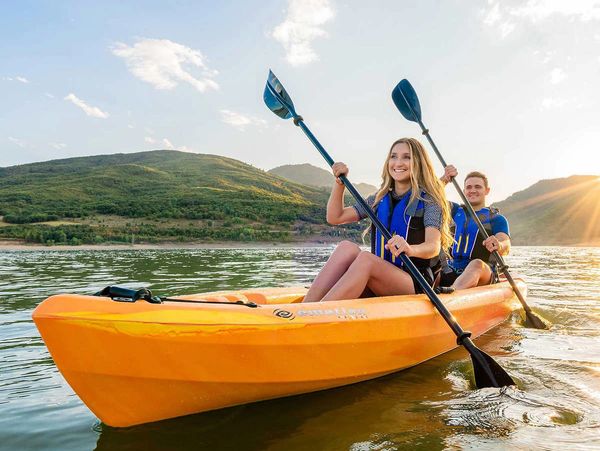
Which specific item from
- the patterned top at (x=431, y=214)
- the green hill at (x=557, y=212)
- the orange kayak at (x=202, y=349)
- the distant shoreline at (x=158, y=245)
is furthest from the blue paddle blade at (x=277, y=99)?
the green hill at (x=557, y=212)

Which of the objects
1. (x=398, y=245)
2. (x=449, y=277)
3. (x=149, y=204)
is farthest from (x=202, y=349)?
(x=149, y=204)

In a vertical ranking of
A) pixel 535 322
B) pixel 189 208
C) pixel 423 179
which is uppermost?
pixel 189 208

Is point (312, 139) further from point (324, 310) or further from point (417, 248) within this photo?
point (324, 310)

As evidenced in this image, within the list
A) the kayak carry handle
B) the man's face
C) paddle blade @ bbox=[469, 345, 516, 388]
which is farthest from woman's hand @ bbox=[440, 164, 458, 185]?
the kayak carry handle

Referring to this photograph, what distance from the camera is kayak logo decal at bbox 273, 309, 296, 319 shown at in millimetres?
2773

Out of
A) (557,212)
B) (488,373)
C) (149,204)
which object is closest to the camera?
(488,373)

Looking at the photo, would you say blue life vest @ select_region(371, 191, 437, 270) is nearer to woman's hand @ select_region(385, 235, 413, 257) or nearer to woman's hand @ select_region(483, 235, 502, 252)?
woman's hand @ select_region(385, 235, 413, 257)

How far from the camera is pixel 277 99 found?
4812 millimetres

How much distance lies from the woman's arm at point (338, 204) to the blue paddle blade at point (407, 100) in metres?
2.85

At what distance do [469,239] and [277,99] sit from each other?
280cm

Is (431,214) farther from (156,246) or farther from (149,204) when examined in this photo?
(149,204)

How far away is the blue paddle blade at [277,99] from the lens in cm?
479

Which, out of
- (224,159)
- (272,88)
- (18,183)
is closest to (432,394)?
(272,88)

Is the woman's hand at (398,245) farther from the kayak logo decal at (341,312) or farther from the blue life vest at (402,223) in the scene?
the kayak logo decal at (341,312)
